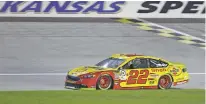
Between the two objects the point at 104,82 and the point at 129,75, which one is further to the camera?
the point at 129,75

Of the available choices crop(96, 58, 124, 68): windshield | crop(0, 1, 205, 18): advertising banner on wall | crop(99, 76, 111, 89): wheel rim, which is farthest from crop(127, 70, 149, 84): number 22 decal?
crop(0, 1, 205, 18): advertising banner on wall

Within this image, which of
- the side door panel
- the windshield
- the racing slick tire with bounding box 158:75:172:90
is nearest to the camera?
the side door panel

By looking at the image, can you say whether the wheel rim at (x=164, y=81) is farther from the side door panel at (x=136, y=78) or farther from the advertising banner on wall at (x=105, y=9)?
the advertising banner on wall at (x=105, y=9)

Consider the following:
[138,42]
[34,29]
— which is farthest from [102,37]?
[34,29]

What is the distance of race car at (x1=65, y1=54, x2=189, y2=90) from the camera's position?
34.6 ft

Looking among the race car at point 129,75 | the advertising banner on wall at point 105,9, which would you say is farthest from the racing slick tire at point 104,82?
the advertising banner on wall at point 105,9

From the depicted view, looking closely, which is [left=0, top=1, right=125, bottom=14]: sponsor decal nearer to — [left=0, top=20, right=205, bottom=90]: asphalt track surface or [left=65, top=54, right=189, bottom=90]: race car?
[left=0, top=20, right=205, bottom=90]: asphalt track surface

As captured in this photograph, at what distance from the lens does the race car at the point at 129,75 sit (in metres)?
10.5

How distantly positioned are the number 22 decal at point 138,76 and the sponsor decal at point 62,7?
513 centimetres

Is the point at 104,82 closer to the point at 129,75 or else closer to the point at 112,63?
the point at 129,75

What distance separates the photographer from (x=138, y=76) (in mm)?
10961

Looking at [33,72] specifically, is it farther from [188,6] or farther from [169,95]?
[188,6]

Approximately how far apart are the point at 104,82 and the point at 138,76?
2.81 feet

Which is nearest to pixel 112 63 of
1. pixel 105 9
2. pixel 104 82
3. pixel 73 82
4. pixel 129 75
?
pixel 129 75
